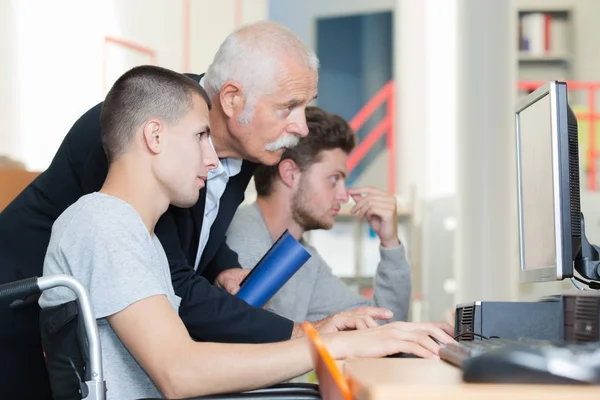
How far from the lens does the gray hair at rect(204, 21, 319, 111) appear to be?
1.99 metres

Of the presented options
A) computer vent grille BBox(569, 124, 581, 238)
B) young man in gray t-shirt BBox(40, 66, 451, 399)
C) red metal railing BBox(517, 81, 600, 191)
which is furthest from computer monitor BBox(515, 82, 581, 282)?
red metal railing BBox(517, 81, 600, 191)

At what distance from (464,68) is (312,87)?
251 cm

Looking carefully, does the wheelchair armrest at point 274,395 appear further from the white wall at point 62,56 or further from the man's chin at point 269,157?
the white wall at point 62,56

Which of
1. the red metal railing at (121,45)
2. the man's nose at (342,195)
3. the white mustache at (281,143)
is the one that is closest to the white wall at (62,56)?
the red metal railing at (121,45)

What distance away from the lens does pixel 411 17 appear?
5.84 meters

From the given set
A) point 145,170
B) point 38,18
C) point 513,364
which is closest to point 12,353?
point 145,170

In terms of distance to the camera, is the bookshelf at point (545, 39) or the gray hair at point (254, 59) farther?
the bookshelf at point (545, 39)

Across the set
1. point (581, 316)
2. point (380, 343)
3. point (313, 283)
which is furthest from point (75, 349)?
point (313, 283)

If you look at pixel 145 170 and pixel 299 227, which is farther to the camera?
A: pixel 299 227

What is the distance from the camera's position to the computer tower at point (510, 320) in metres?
1.39

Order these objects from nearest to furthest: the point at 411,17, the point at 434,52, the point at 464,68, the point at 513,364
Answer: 1. the point at 513,364
2. the point at 464,68
3. the point at 434,52
4. the point at 411,17

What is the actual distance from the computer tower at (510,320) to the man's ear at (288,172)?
1026 mm

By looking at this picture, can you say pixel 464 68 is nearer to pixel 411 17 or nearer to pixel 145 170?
pixel 411 17

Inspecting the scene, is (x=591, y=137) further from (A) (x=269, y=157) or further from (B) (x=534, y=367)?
(B) (x=534, y=367)
